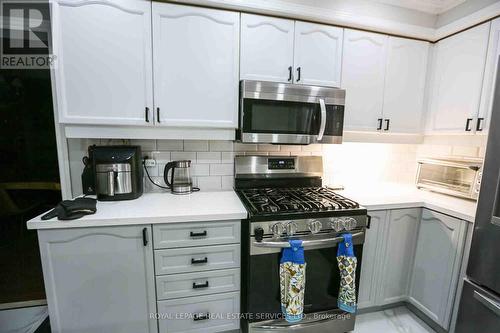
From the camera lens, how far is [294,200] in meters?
1.59

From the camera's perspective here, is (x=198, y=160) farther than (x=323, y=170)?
No

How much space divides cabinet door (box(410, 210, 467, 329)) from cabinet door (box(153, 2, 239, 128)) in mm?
1650

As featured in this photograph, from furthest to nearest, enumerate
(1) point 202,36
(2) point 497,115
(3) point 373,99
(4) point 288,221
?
(3) point 373,99 → (1) point 202,36 → (4) point 288,221 → (2) point 497,115

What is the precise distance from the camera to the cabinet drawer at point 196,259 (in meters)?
1.35

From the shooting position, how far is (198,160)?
188 cm

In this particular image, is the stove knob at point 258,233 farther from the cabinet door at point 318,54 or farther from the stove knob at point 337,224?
the cabinet door at point 318,54

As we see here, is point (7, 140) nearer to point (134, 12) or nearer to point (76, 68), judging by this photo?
point (76, 68)

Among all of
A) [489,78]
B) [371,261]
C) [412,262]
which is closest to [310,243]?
[371,261]

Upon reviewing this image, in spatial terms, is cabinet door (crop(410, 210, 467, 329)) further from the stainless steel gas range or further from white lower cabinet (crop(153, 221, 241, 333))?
white lower cabinet (crop(153, 221, 241, 333))

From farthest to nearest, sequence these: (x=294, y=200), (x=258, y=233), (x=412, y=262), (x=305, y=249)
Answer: (x=412, y=262)
(x=294, y=200)
(x=305, y=249)
(x=258, y=233)

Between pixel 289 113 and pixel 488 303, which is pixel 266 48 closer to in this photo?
pixel 289 113

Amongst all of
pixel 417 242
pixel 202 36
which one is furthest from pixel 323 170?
pixel 202 36

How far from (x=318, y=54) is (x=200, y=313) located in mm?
1947

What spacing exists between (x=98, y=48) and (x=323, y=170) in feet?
6.28
